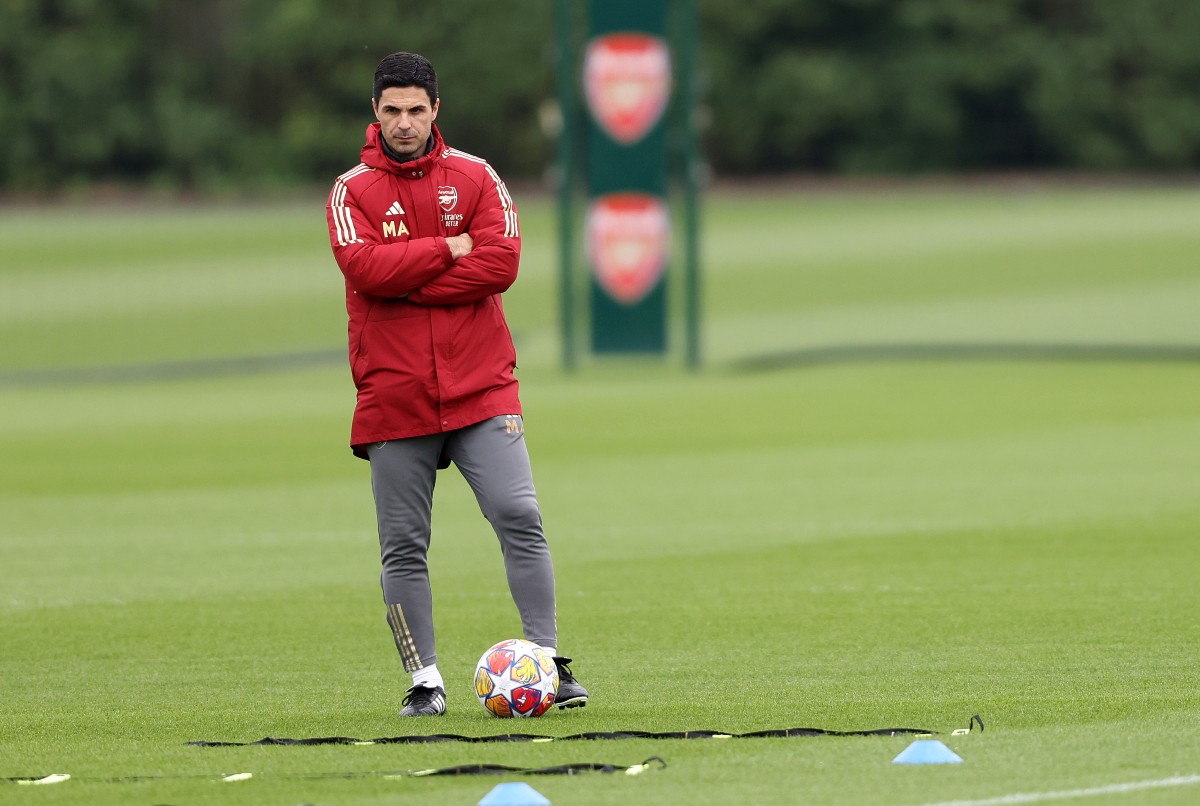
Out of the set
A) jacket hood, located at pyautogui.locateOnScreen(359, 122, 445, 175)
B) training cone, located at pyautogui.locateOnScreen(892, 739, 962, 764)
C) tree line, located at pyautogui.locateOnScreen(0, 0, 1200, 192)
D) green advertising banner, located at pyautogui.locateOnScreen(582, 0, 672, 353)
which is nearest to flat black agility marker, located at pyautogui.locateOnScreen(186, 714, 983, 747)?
training cone, located at pyautogui.locateOnScreen(892, 739, 962, 764)

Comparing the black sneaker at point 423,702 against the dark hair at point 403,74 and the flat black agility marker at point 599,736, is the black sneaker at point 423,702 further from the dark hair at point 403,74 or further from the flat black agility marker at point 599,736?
the dark hair at point 403,74

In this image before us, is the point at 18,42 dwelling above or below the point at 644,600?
above

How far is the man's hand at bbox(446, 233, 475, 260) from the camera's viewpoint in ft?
23.9

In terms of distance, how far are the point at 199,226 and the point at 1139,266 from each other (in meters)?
20.9

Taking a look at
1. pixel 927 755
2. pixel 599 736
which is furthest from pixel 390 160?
pixel 927 755

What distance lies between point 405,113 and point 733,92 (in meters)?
54.3

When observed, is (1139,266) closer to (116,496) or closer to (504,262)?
(116,496)

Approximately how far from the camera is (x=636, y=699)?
25.2 feet

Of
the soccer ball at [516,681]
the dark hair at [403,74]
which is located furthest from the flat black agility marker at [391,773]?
the dark hair at [403,74]

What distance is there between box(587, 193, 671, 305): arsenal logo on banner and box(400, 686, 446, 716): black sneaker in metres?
19.0

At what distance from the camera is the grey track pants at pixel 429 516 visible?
736 centimetres

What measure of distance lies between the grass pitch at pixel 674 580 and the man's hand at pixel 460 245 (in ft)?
4.96

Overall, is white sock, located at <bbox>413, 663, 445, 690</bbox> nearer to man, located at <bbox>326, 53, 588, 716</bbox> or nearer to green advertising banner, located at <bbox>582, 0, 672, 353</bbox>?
man, located at <bbox>326, 53, 588, 716</bbox>

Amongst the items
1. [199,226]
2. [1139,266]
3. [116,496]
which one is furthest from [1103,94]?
[116,496]
